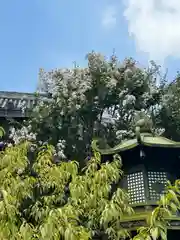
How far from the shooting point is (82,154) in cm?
1504

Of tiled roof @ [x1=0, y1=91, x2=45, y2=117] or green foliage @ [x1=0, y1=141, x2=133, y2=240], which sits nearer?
green foliage @ [x1=0, y1=141, x2=133, y2=240]

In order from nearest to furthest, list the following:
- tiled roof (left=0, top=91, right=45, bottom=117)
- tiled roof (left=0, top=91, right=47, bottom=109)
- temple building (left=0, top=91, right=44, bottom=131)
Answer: temple building (left=0, top=91, right=44, bottom=131) < tiled roof (left=0, top=91, right=45, bottom=117) < tiled roof (left=0, top=91, right=47, bottom=109)

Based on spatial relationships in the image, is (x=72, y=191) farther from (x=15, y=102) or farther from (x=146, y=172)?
(x=15, y=102)

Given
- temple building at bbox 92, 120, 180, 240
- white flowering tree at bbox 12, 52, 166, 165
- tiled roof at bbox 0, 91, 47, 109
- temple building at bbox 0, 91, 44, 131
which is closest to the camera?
temple building at bbox 92, 120, 180, 240

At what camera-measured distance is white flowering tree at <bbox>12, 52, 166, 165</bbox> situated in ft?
50.7

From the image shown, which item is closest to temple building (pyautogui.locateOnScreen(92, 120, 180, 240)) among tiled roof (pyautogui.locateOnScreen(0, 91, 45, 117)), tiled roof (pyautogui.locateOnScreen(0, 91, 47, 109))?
tiled roof (pyautogui.locateOnScreen(0, 91, 45, 117))

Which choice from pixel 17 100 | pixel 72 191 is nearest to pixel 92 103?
pixel 17 100

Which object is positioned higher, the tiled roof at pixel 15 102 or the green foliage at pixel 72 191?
the tiled roof at pixel 15 102

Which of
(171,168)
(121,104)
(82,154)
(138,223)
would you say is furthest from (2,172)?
(121,104)

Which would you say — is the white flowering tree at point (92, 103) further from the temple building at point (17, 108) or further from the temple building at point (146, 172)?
the temple building at point (146, 172)

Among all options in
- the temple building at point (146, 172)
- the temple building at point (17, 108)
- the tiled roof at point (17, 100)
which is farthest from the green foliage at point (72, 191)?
the tiled roof at point (17, 100)

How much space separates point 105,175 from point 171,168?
468 centimetres

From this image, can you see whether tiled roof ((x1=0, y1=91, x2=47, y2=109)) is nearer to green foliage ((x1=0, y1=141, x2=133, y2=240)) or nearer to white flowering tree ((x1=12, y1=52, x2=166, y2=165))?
white flowering tree ((x1=12, y1=52, x2=166, y2=165))

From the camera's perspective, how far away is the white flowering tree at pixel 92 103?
15.5m
